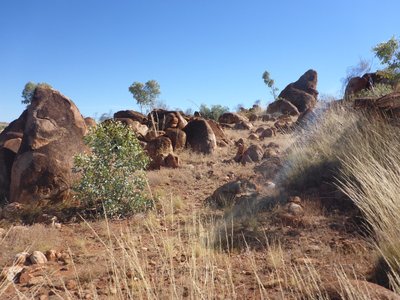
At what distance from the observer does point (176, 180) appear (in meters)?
8.96

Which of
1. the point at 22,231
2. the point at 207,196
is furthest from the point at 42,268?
the point at 207,196

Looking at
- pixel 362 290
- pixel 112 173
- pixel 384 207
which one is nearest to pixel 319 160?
pixel 384 207

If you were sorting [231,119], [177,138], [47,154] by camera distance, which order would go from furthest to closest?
[231,119]
[177,138]
[47,154]

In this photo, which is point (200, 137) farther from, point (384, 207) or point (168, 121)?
point (384, 207)

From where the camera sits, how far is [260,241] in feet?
14.9

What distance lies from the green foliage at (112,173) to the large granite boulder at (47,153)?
Answer: 100 centimetres

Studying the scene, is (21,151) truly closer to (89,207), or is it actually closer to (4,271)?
(89,207)

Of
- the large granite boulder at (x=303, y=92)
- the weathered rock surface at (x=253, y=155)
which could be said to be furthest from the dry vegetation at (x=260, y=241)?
the large granite boulder at (x=303, y=92)

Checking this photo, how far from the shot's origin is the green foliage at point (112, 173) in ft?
22.1

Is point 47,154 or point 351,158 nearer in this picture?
point 351,158

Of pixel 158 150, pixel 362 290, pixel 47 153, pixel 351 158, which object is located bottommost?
pixel 362 290

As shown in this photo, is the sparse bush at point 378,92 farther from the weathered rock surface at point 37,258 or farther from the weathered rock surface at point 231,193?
the weathered rock surface at point 37,258

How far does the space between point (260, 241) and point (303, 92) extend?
81.9ft

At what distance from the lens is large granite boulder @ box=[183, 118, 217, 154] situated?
41.7ft
